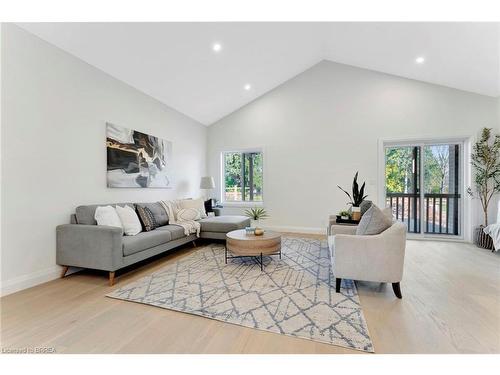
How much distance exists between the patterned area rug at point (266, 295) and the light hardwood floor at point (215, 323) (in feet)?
0.33

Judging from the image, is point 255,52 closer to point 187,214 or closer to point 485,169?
point 187,214

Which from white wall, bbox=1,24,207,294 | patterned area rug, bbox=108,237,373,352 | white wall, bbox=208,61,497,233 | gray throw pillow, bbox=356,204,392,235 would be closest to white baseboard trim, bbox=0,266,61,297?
white wall, bbox=1,24,207,294

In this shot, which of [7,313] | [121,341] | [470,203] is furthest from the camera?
[470,203]

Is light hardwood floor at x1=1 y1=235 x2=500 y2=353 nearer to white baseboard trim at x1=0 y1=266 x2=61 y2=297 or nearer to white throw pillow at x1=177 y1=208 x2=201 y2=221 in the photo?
white baseboard trim at x1=0 y1=266 x2=61 y2=297

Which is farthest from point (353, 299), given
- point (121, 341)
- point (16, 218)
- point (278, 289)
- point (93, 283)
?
point (16, 218)

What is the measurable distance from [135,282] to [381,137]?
5.10m

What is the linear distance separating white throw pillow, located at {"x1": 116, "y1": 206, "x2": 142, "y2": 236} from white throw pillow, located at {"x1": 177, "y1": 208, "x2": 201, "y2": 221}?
0.95m

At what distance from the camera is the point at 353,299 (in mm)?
2166

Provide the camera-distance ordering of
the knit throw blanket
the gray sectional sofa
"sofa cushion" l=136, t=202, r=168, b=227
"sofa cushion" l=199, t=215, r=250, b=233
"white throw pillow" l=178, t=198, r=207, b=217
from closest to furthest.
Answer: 1. the gray sectional sofa
2. "sofa cushion" l=136, t=202, r=168, b=227
3. the knit throw blanket
4. "sofa cushion" l=199, t=215, r=250, b=233
5. "white throw pillow" l=178, t=198, r=207, b=217

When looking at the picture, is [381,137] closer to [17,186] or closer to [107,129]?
[107,129]

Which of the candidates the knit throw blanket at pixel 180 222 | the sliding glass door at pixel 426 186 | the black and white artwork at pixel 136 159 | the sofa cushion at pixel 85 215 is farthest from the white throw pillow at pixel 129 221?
the sliding glass door at pixel 426 186

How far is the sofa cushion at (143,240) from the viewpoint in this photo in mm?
2617

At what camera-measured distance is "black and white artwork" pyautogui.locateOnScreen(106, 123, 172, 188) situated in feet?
11.3

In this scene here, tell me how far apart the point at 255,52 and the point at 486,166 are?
4698mm
